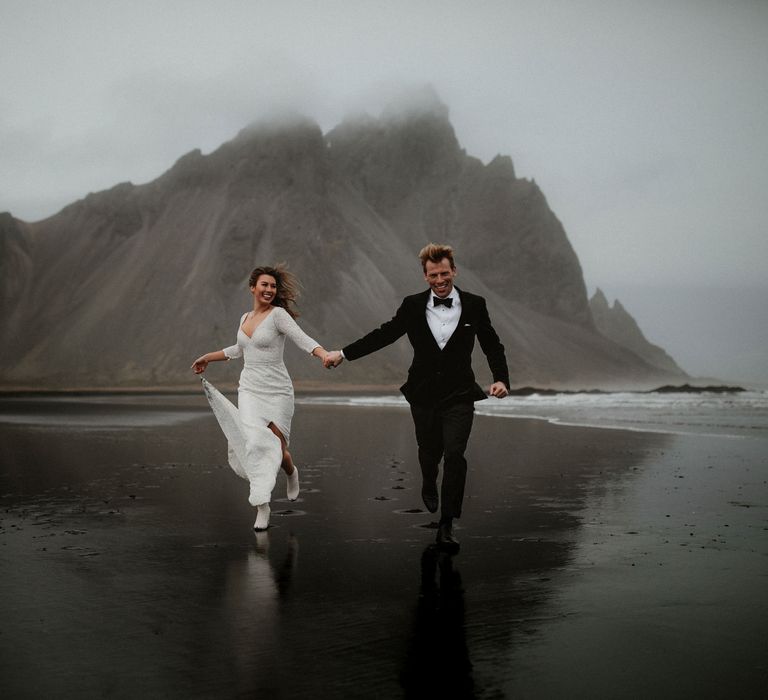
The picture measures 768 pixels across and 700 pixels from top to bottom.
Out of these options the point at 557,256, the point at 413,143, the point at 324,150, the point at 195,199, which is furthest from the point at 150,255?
the point at 557,256

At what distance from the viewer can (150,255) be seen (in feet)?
317

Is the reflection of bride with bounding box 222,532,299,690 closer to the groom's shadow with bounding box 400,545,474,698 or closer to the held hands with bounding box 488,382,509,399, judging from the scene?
the groom's shadow with bounding box 400,545,474,698

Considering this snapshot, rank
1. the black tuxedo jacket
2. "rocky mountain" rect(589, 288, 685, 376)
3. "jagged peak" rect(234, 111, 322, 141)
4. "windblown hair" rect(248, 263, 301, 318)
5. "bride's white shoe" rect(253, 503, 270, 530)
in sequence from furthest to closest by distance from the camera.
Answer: "rocky mountain" rect(589, 288, 685, 376)
"jagged peak" rect(234, 111, 322, 141)
"windblown hair" rect(248, 263, 301, 318)
"bride's white shoe" rect(253, 503, 270, 530)
the black tuxedo jacket

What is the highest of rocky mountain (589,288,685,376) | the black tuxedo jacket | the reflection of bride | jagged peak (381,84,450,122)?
jagged peak (381,84,450,122)

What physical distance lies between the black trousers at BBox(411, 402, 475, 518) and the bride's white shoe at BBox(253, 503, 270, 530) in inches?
52.8

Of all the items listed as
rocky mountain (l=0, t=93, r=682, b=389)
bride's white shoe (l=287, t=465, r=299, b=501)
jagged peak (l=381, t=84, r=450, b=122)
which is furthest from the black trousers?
jagged peak (l=381, t=84, r=450, b=122)

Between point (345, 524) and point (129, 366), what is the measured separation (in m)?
81.3

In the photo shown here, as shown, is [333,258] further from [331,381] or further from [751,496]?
[751,496]

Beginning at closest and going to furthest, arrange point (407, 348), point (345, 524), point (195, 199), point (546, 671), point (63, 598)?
point (546, 671)
point (63, 598)
point (345, 524)
point (407, 348)
point (195, 199)

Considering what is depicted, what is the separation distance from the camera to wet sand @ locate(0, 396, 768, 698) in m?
3.71

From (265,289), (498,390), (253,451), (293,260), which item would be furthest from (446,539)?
(293,260)

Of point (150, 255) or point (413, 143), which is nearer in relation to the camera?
point (150, 255)

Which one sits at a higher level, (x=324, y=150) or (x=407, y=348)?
(x=324, y=150)

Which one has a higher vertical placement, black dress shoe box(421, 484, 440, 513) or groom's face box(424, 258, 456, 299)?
groom's face box(424, 258, 456, 299)
